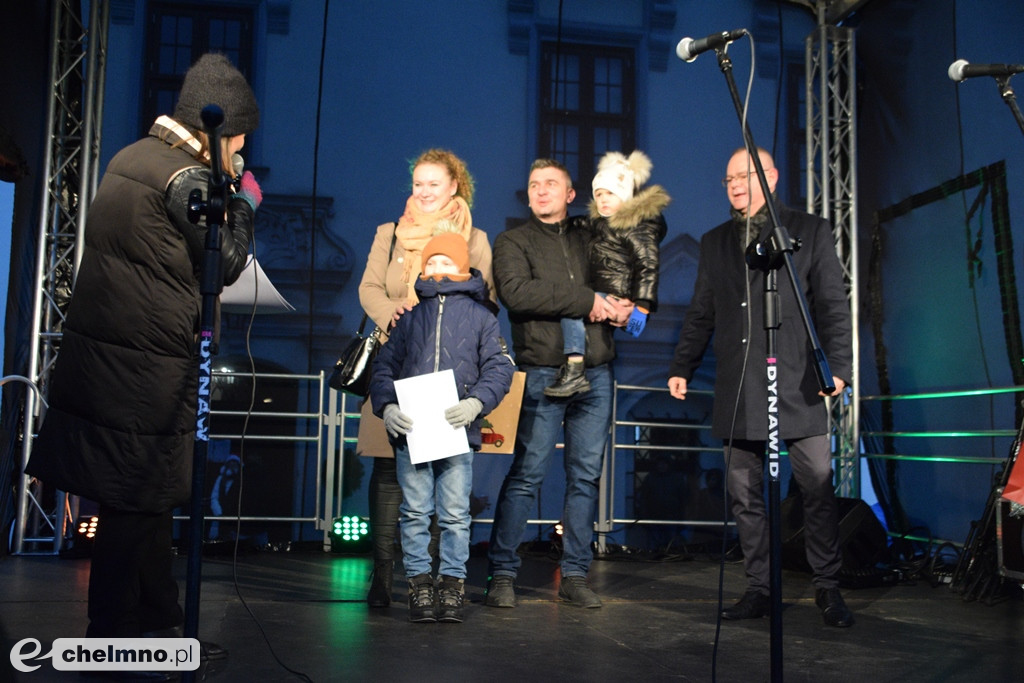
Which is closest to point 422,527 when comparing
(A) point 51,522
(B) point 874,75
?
(A) point 51,522

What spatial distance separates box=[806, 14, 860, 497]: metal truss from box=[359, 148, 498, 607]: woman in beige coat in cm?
269

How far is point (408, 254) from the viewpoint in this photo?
3.42 meters

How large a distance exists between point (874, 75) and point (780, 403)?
3067 mm

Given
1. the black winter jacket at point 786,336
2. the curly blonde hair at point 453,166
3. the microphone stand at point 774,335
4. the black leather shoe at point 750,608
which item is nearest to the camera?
the microphone stand at point 774,335

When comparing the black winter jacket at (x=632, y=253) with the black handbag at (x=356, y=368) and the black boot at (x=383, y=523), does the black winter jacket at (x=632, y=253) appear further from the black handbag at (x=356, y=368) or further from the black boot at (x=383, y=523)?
the black boot at (x=383, y=523)

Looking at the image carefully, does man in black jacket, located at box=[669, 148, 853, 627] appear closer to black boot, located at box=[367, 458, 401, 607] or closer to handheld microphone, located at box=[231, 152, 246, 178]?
black boot, located at box=[367, 458, 401, 607]

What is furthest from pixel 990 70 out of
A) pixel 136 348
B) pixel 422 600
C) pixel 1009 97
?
pixel 136 348

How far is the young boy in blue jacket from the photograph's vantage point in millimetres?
2930

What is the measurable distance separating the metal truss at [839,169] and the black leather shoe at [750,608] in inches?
86.6

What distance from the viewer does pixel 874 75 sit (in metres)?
5.49

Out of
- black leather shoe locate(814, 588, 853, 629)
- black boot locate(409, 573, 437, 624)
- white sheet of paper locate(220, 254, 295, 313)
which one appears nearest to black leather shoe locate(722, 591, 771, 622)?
black leather shoe locate(814, 588, 853, 629)

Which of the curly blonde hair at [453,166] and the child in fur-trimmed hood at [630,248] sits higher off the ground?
the curly blonde hair at [453,166]

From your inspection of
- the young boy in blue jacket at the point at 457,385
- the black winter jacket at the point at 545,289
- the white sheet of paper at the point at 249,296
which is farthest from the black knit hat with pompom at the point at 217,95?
the white sheet of paper at the point at 249,296

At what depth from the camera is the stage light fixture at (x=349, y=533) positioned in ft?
16.6
